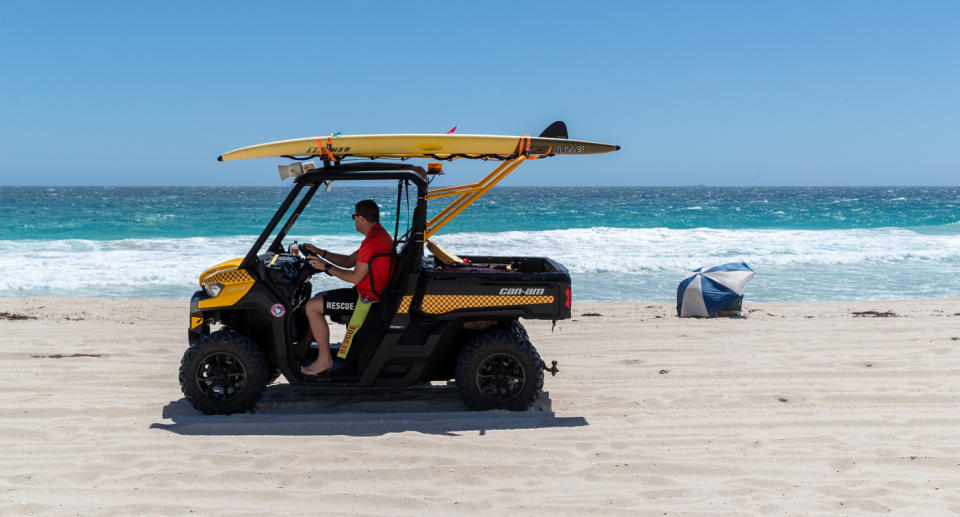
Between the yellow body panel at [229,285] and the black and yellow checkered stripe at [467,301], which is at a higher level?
the yellow body panel at [229,285]

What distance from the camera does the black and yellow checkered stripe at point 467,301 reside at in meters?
5.41

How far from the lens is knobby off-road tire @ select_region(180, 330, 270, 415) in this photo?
17.6 ft

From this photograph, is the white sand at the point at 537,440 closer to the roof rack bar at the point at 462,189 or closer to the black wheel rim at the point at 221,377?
the black wheel rim at the point at 221,377

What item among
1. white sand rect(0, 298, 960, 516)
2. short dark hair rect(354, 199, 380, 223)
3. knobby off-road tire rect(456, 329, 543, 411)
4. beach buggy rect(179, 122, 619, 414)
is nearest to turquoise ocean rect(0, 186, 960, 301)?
short dark hair rect(354, 199, 380, 223)

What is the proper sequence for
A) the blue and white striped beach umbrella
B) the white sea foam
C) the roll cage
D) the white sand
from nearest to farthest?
the white sand < the roll cage < the blue and white striped beach umbrella < the white sea foam

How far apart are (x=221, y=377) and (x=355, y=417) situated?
954 mm

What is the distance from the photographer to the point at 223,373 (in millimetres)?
5465

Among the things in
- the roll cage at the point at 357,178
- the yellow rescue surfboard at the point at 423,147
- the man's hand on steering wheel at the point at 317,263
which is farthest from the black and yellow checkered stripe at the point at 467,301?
the yellow rescue surfboard at the point at 423,147

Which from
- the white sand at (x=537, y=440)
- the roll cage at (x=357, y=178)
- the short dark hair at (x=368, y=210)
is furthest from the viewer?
the short dark hair at (x=368, y=210)

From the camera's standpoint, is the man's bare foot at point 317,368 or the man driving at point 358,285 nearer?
the man driving at point 358,285

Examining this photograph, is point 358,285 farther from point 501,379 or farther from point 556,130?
point 556,130

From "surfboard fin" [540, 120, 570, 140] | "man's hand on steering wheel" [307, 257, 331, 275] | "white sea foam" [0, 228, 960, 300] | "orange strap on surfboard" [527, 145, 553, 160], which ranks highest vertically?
"surfboard fin" [540, 120, 570, 140]

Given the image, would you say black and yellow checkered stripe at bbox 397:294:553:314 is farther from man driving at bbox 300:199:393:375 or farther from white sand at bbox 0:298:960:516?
white sand at bbox 0:298:960:516

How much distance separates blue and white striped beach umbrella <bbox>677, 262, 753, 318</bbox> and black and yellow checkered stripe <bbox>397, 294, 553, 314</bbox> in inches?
214
